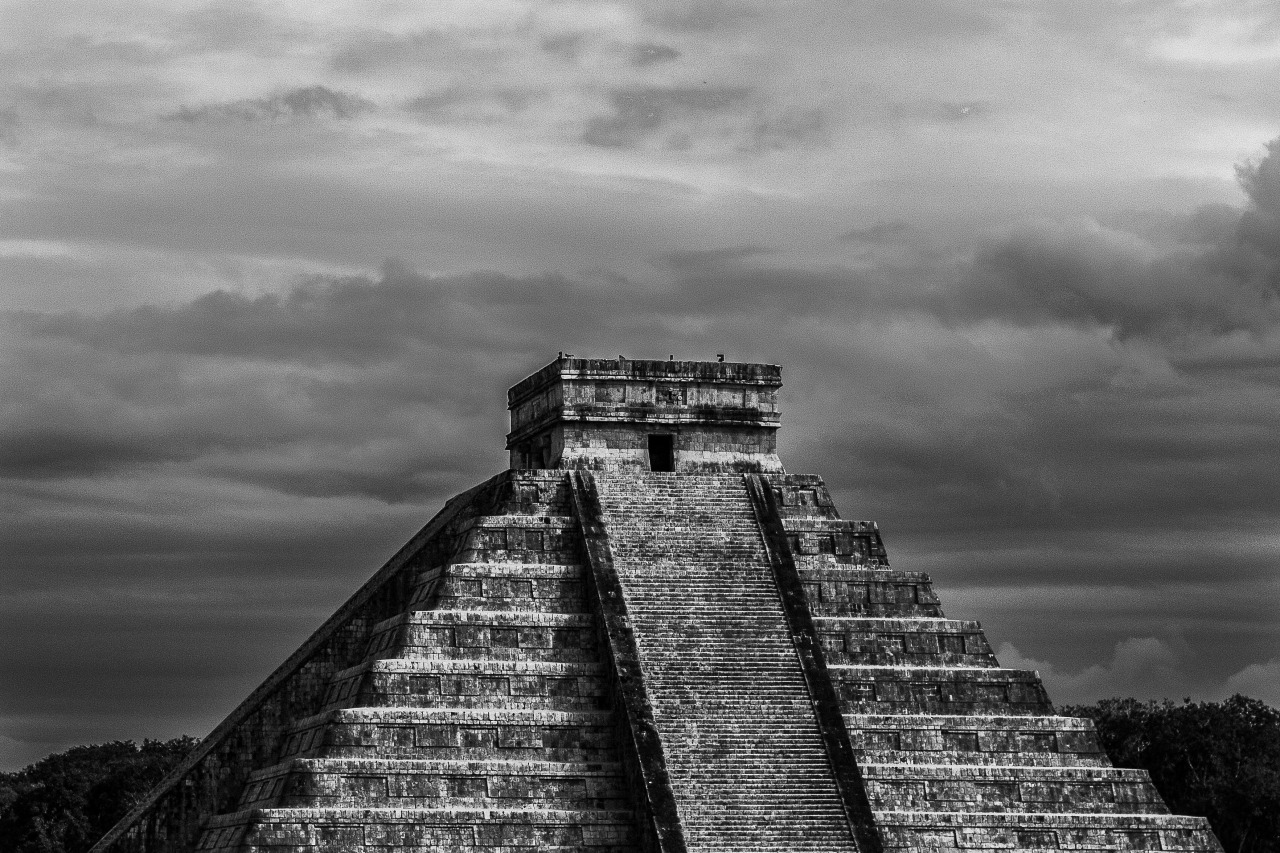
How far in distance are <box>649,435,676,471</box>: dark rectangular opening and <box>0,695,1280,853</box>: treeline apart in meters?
16.7

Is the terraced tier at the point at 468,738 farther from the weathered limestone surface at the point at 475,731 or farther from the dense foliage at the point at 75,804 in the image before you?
the dense foliage at the point at 75,804

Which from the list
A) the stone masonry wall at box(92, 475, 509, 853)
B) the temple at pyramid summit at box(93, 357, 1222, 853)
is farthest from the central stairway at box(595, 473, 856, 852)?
the stone masonry wall at box(92, 475, 509, 853)

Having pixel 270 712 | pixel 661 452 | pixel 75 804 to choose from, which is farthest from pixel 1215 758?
pixel 75 804

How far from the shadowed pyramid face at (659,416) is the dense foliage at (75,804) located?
2042 centimetres

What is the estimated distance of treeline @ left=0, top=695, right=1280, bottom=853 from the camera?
43.3 metres

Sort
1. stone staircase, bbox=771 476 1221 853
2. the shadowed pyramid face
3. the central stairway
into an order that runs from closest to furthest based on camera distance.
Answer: the central stairway < stone staircase, bbox=771 476 1221 853 < the shadowed pyramid face

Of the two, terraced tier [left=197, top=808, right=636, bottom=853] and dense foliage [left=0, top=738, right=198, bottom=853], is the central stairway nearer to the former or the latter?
terraced tier [left=197, top=808, right=636, bottom=853]

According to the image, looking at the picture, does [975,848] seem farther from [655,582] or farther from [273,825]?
[273,825]

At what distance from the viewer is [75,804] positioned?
50.2 m

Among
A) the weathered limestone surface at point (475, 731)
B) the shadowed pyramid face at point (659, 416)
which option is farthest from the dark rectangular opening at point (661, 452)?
the weathered limestone surface at point (475, 731)

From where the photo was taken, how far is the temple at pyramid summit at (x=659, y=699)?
2684 cm

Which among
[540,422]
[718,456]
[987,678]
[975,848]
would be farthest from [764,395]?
[975,848]

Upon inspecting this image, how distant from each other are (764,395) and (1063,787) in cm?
721

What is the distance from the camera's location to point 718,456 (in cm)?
3209
